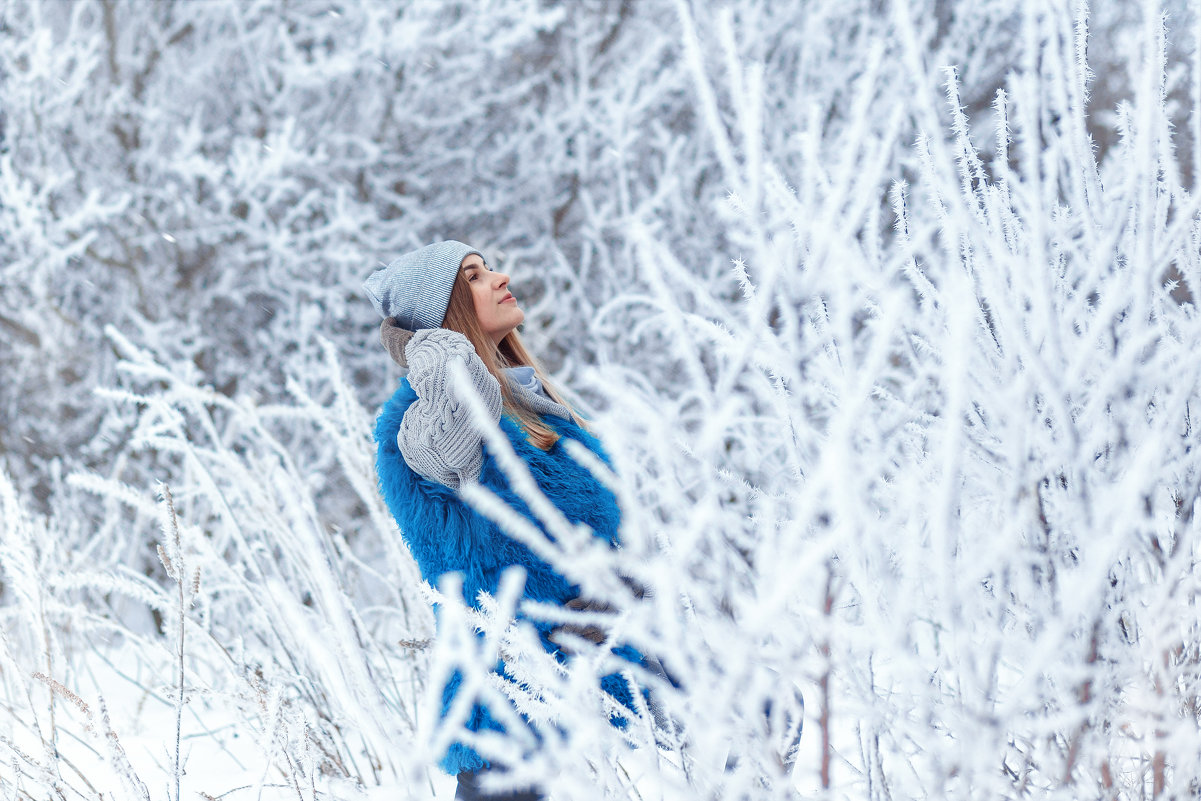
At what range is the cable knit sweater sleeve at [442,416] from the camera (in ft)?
4.77

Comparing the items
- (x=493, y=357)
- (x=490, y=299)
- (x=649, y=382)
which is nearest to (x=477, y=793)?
(x=493, y=357)

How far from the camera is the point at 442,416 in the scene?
57.3 inches

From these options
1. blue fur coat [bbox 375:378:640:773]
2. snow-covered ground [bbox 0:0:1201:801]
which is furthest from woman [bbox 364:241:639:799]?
snow-covered ground [bbox 0:0:1201:801]

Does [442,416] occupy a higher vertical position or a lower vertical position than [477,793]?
higher

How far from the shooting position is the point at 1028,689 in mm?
593

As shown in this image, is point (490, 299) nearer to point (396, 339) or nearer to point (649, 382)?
point (396, 339)

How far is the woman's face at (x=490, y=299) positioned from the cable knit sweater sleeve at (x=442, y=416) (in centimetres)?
28

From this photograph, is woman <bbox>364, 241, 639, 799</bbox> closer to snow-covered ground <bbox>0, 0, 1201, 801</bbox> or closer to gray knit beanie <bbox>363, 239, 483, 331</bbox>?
gray knit beanie <bbox>363, 239, 483, 331</bbox>

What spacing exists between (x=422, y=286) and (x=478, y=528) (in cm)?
56

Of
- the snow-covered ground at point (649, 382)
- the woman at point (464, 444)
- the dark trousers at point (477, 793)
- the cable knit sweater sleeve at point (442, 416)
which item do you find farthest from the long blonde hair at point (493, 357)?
the dark trousers at point (477, 793)

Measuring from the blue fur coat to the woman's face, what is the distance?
0.95 ft

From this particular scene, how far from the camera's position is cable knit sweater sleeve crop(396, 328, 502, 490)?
1455 millimetres

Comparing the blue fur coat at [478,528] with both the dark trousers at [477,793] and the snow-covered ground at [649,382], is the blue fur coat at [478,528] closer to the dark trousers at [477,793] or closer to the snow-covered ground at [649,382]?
the dark trousers at [477,793]

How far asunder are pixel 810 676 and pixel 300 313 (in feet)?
13.1
